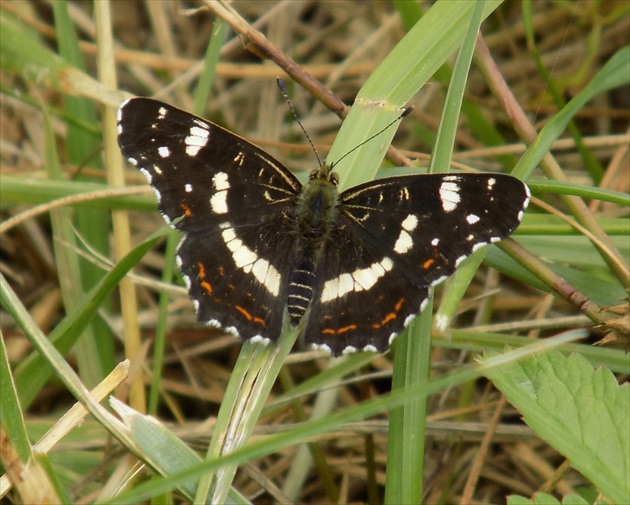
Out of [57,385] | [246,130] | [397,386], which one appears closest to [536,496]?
[397,386]

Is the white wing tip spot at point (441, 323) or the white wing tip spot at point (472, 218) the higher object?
the white wing tip spot at point (472, 218)

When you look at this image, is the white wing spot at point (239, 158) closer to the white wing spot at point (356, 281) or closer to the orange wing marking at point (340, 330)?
the white wing spot at point (356, 281)

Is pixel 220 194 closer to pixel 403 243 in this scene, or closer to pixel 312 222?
pixel 312 222

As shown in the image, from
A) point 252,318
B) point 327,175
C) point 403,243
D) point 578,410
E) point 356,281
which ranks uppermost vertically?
point 327,175

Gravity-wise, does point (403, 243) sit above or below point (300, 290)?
above

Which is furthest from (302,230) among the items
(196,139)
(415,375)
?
(415,375)

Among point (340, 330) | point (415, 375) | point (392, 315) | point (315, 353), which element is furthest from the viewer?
point (315, 353)

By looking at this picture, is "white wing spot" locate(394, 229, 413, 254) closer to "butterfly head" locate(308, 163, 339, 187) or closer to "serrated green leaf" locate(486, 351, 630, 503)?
"butterfly head" locate(308, 163, 339, 187)

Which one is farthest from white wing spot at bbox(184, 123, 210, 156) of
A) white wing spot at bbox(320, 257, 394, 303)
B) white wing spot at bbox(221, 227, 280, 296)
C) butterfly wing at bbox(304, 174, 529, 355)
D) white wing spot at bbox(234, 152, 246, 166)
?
white wing spot at bbox(320, 257, 394, 303)

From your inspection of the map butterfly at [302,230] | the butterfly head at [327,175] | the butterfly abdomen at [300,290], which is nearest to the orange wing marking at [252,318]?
the map butterfly at [302,230]
